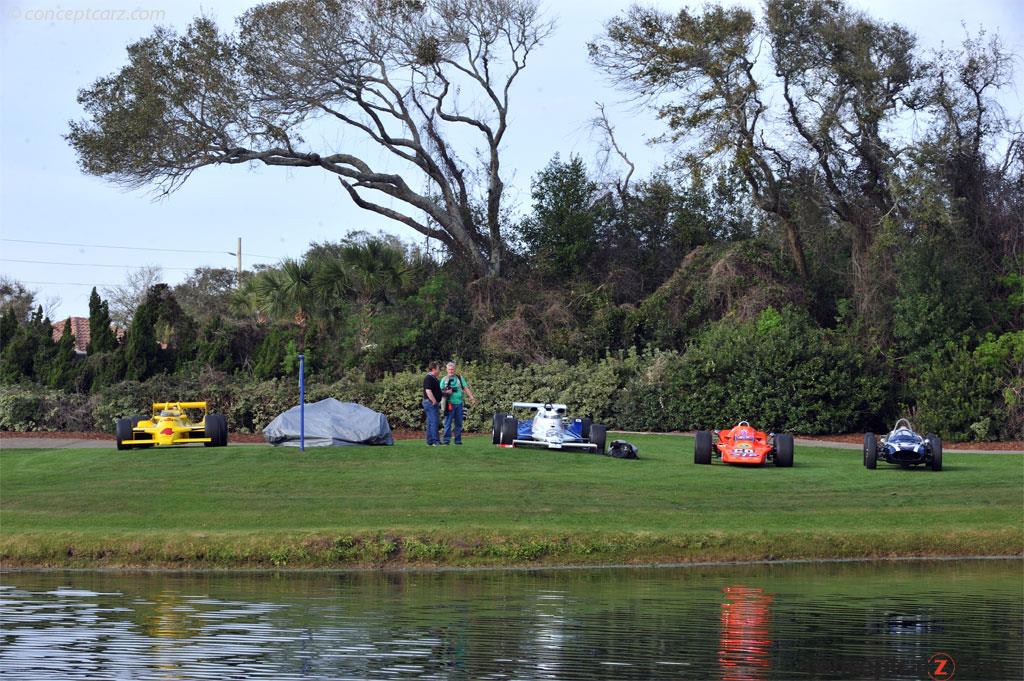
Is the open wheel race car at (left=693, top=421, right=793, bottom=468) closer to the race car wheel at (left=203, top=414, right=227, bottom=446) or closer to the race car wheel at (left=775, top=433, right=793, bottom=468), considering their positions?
the race car wheel at (left=775, top=433, right=793, bottom=468)

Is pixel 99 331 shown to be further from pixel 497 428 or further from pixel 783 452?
pixel 783 452

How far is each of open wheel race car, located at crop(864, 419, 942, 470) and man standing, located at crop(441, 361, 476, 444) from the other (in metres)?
7.60

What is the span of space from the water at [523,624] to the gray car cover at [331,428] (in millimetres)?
10288

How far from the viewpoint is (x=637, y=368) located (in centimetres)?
3659

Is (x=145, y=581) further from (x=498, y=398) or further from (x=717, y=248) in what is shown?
(x=717, y=248)

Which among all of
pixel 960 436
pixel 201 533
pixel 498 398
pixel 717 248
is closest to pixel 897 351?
pixel 960 436

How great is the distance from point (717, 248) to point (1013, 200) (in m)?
8.61

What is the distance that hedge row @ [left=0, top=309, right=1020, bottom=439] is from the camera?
112 feet

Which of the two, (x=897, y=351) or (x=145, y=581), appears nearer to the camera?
(x=145, y=581)

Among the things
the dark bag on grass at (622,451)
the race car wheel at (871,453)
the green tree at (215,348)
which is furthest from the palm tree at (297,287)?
the race car wheel at (871,453)

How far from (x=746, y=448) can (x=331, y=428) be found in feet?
27.1

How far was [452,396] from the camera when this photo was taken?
2638 centimetres

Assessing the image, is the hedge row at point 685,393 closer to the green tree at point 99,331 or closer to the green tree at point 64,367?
the green tree at point 64,367

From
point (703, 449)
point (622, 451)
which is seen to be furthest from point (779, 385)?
point (703, 449)
